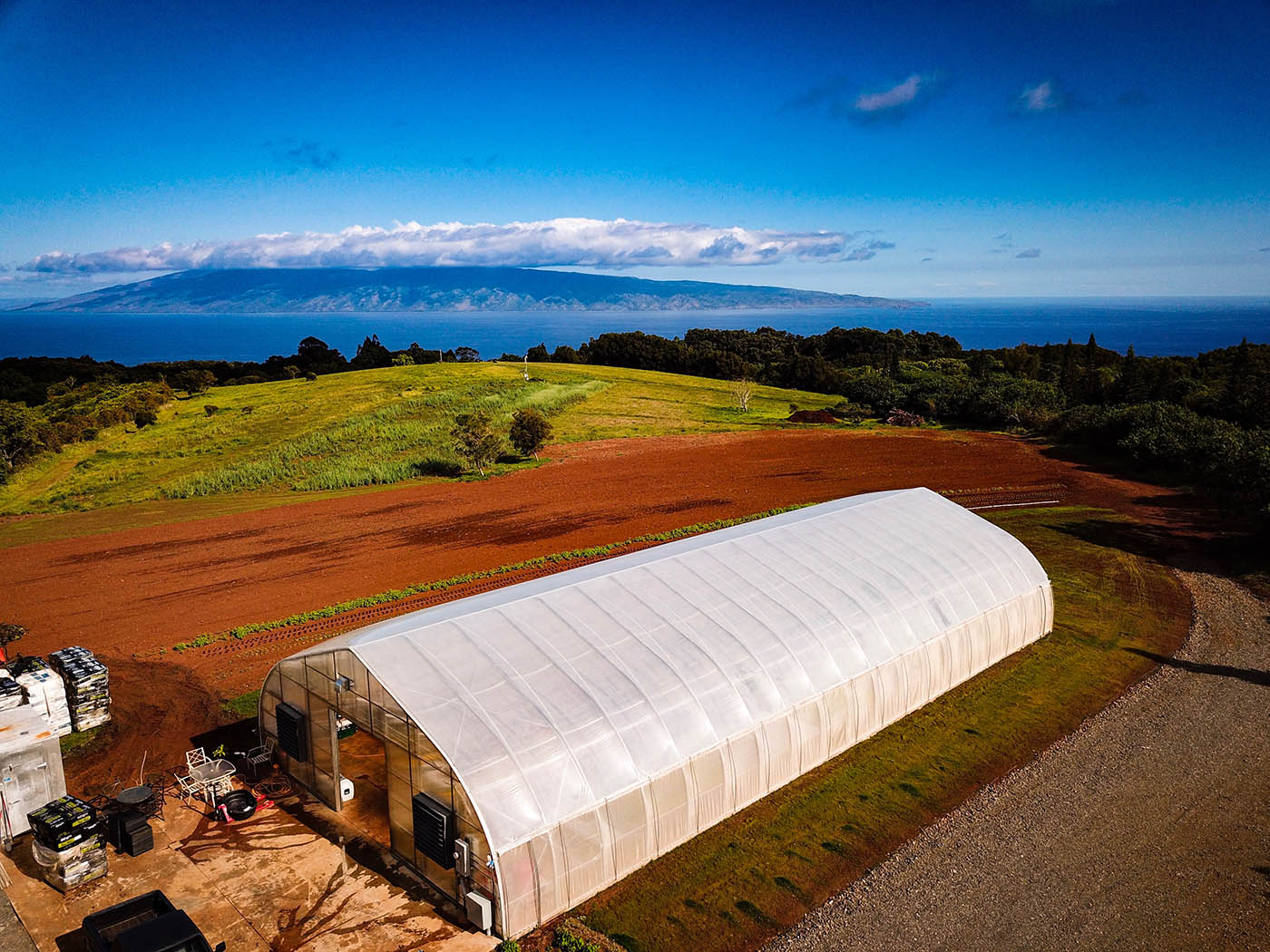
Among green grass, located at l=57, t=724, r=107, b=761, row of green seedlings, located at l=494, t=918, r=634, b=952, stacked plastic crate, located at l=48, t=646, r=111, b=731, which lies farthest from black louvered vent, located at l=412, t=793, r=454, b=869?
stacked plastic crate, located at l=48, t=646, r=111, b=731

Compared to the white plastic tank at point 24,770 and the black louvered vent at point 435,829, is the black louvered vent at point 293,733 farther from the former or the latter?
the black louvered vent at point 435,829

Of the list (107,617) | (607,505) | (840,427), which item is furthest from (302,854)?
(840,427)

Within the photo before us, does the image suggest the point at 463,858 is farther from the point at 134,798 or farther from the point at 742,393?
the point at 742,393

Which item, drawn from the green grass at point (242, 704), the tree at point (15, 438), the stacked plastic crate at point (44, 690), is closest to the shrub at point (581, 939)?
the green grass at point (242, 704)

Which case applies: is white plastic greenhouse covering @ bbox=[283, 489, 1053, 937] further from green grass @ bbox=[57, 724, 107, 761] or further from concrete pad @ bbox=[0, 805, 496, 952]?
green grass @ bbox=[57, 724, 107, 761]

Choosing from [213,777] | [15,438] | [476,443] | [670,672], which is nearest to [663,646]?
[670,672]

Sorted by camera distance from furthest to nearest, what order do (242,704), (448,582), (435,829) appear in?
(448,582)
(242,704)
(435,829)

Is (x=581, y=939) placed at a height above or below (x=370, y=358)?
below

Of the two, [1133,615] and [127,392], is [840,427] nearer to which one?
[1133,615]
